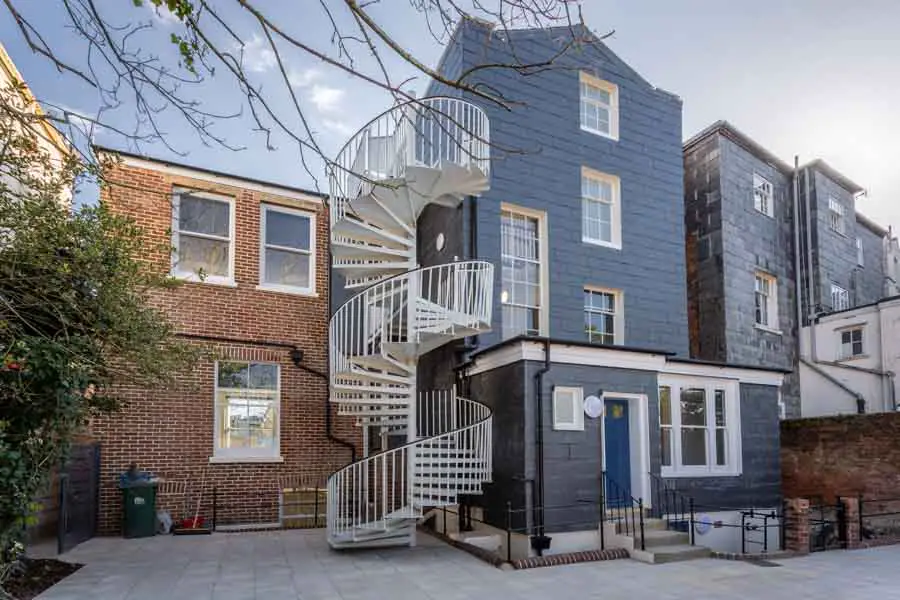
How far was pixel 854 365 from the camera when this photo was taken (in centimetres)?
1517

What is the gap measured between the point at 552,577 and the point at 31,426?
5279 mm

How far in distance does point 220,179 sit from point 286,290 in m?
2.14

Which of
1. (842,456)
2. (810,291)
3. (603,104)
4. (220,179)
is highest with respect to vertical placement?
(603,104)

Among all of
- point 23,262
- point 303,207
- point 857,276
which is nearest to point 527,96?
point 303,207

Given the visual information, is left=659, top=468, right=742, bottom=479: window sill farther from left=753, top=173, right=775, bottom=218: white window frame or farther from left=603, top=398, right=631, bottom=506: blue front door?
left=753, top=173, right=775, bottom=218: white window frame

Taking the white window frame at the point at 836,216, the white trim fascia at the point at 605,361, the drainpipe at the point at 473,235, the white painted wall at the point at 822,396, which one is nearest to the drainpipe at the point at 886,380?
the white painted wall at the point at 822,396

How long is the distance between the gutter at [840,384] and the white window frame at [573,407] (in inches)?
324

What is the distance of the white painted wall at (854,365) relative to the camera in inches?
569

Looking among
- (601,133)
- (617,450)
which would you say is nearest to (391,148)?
(601,133)

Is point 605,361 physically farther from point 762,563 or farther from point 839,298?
point 839,298

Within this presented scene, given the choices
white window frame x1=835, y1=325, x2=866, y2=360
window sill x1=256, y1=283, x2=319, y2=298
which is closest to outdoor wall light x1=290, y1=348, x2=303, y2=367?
window sill x1=256, y1=283, x2=319, y2=298

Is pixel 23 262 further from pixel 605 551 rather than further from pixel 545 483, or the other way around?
pixel 605 551

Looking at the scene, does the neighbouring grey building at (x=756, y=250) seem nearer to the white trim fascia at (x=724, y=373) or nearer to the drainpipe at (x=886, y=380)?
the drainpipe at (x=886, y=380)

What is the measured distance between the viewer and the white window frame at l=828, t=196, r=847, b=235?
16844 mm
